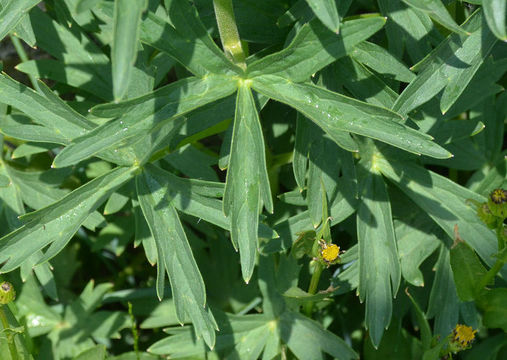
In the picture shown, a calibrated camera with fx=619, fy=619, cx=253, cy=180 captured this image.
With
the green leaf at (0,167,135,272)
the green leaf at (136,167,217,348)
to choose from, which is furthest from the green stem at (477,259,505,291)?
the green leaf at (0,167,135,272)

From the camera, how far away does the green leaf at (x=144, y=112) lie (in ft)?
3.78

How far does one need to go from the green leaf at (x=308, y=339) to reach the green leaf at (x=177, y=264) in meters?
0.29

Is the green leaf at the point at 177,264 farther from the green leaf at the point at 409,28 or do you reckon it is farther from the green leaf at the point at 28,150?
the green leaf at the point at 409,28

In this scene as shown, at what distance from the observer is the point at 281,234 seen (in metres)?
1.56

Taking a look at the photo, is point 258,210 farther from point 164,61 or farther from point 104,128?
point 164,61

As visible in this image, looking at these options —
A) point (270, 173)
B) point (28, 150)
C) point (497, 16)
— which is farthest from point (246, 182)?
point (28, 150)

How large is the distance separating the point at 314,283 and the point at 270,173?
38cm

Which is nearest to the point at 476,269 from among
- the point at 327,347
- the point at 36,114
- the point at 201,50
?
the point at 327,347

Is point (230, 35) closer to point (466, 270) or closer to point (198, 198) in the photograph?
point (198, 198)

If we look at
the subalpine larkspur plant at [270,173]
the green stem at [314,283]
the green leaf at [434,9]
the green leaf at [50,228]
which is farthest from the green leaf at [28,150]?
the green leaf at [434,9]

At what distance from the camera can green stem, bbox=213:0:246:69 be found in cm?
128

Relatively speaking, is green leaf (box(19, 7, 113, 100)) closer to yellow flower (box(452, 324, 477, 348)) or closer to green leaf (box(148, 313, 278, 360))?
green leaf (box(148, 313, 278, 360))

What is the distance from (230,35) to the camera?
1293mm

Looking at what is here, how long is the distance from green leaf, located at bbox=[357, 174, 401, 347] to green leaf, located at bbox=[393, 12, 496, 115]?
0.98 feet
